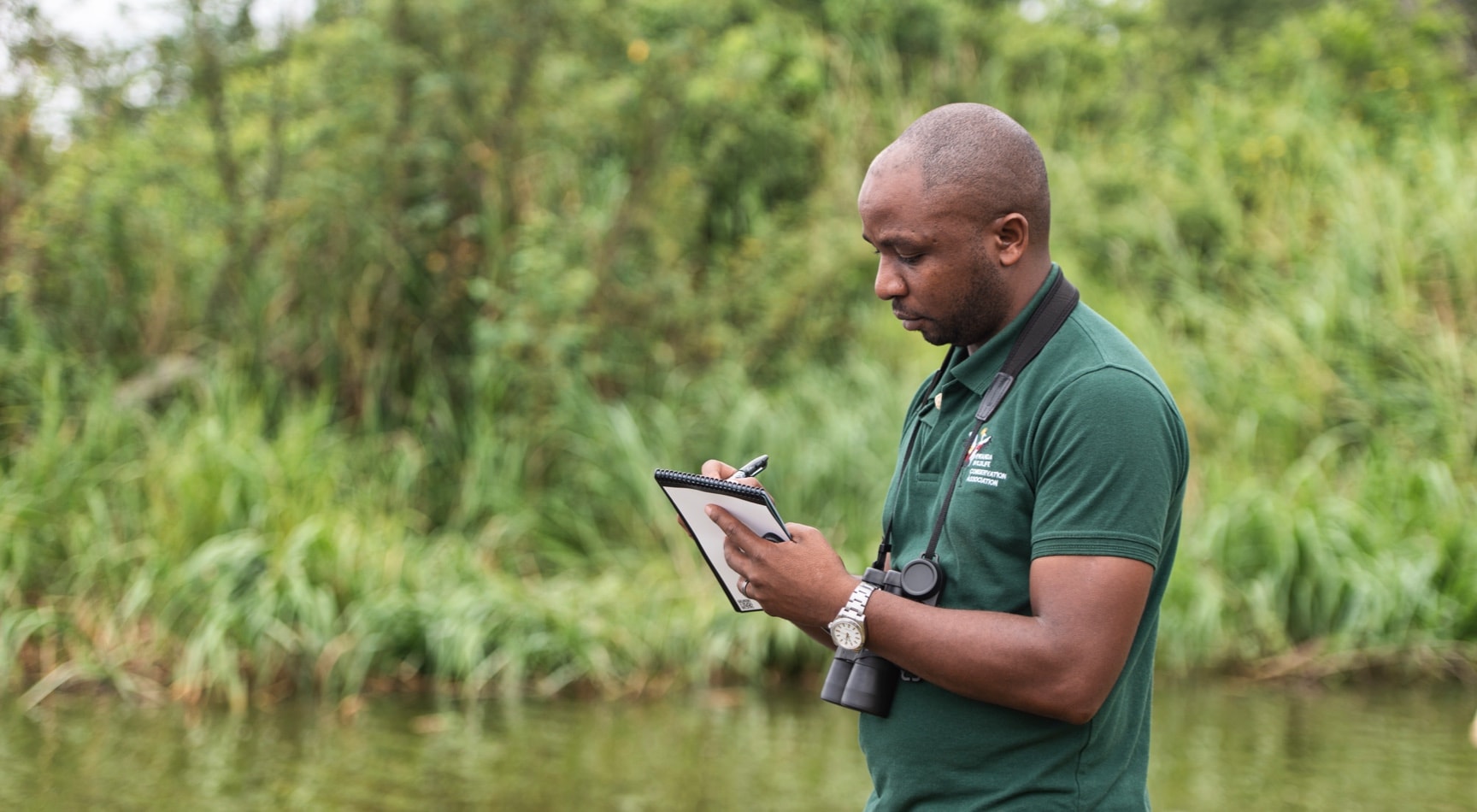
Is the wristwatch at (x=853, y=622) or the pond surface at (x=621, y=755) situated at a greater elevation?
the wristwatch at (x=853, y=622)

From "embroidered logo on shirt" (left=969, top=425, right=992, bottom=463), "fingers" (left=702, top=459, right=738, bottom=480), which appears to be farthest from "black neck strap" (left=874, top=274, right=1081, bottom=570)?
"fingers" (left=702, top=459, right=738, bottom=480)

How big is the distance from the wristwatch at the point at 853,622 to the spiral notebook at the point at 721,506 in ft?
0.49

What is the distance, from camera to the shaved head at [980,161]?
189cm

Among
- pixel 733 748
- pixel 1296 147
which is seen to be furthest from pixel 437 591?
pixel 1296 147

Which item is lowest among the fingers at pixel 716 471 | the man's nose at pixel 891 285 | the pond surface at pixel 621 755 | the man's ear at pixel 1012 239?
the pond surface at pixel 621 755

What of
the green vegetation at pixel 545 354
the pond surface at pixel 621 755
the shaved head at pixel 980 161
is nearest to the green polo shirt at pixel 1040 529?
the shaved head at pixel 980 161

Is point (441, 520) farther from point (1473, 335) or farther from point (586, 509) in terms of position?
point (1473, 335)

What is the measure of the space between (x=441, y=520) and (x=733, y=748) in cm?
320

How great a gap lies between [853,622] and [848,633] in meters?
0.02

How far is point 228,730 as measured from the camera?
19.5ft

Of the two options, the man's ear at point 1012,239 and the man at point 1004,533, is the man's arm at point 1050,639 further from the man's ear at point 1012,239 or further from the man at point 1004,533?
the man's ear at point 1012,239

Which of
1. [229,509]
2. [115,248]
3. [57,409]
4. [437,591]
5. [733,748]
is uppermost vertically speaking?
[115,248]

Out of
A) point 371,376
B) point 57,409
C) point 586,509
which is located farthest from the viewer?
point 371,376

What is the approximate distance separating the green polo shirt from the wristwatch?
14 cm
